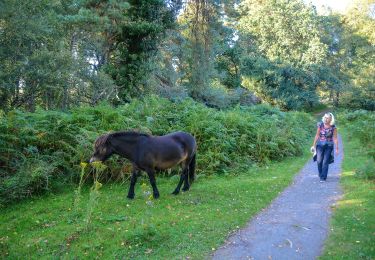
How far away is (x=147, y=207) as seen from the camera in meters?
7.95

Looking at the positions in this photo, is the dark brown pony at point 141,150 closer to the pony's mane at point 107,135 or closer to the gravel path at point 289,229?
the pony's mane at point 107,135

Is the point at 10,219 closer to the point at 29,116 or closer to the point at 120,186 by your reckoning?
the point at 120,186

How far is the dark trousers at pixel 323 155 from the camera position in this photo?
11.0 m

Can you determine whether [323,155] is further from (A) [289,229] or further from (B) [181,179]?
(A) [289,229]

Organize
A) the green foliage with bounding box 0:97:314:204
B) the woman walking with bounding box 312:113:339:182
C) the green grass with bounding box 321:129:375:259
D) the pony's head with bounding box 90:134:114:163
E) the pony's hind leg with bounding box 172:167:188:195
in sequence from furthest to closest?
the woman walking with bounding box 312:113:339:182 < the green foliage with bounding box 0:97:314:204 < the pony's hind leg with bounding box 172:167:188:195 < the pony's head with bounding box 90:134:114:163 < the green grass with bounding box 321:129:375:259

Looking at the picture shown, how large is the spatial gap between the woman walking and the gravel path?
0.90 meters

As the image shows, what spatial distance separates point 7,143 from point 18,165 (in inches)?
30.7

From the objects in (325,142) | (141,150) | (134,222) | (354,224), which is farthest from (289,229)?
(325,142)

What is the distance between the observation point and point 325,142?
10938 mm

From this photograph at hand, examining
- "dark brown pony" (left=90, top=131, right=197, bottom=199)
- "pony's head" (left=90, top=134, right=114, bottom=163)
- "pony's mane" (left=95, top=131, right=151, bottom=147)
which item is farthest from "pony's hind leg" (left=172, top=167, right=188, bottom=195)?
"pony's head" (left=90, top=134, right=114, bottom=163)

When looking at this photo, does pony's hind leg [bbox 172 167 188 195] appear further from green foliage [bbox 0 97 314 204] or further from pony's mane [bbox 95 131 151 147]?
green foliage [bbox 0 97 314 204]

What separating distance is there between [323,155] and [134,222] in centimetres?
665

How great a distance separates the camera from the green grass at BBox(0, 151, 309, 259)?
603cm

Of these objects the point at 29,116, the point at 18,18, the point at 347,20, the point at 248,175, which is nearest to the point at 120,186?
the point at 29,116
